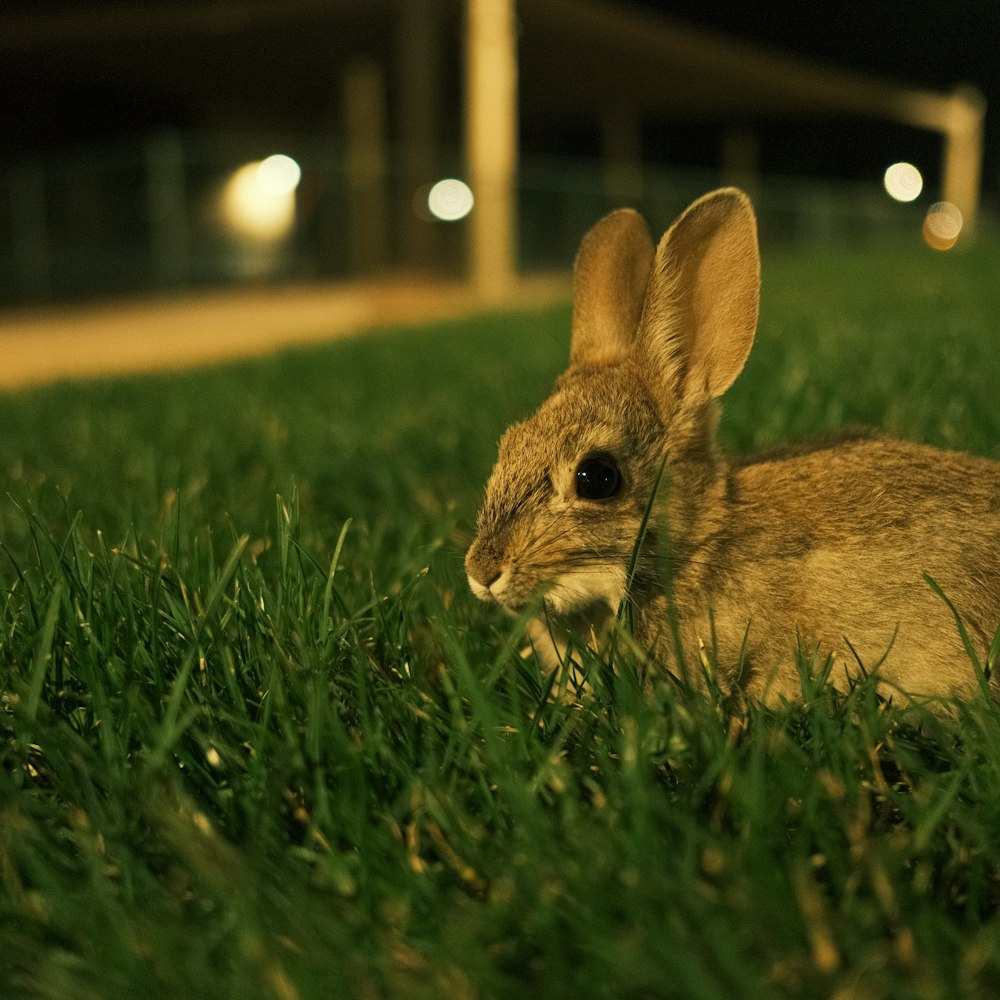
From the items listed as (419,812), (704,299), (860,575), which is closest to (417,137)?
(704,299)

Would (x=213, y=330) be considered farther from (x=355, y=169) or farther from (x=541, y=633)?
(x=541, y=633)

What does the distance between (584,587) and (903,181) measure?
3716 cm

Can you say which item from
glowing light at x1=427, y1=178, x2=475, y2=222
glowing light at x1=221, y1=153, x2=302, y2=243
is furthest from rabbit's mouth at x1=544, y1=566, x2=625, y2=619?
glowing light at x1=427, y1=178, x2=475, y2=222

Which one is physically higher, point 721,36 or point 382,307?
point 721,36

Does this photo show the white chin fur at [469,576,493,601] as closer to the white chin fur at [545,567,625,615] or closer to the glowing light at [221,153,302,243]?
the white chin fur at [545,567,625,615]

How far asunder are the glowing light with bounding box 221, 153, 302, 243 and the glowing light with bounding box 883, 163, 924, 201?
23485 millimetres

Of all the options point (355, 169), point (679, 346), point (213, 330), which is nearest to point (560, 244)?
point (355, 169)

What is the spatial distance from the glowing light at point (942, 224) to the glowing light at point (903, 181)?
2.78ft

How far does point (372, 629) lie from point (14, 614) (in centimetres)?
68

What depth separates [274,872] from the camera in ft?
4.50

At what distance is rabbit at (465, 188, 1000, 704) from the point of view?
1877mm

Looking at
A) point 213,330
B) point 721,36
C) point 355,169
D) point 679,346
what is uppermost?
point 721,36

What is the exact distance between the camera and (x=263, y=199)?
1521 cm

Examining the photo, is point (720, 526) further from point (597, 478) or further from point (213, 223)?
point (213, 223)
